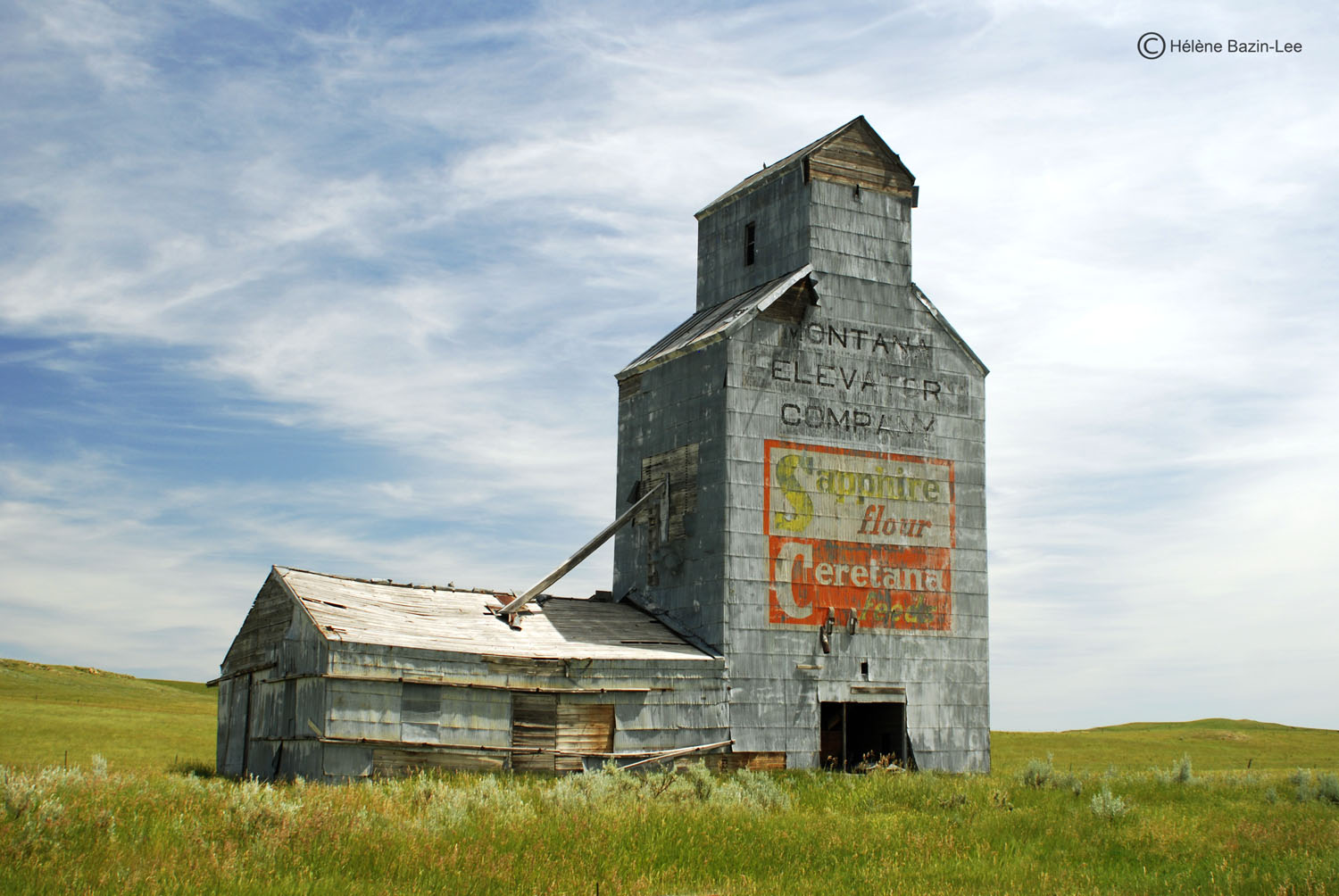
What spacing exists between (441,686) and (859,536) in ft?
34.4

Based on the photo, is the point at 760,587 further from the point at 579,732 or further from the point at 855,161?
the point at 855,161

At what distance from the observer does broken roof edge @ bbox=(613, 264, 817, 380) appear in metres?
28.3

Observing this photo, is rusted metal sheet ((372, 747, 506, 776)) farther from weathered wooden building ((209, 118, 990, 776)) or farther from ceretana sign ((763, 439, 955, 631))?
ceretana sign ((763, 439, 955, 631))

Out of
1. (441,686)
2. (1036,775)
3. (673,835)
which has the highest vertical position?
(441,686)

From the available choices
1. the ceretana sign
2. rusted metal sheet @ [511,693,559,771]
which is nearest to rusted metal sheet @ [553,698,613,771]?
rusted metal sheet @ [511,693,559,771]

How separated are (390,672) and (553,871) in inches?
414

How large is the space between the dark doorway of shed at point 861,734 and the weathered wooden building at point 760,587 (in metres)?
0.06

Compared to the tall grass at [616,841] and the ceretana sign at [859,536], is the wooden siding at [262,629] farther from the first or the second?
the ceretana sign at [859,536]

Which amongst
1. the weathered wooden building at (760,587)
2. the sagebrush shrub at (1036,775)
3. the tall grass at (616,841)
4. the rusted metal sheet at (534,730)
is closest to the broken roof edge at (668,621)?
the weathered wooden building at (760,587)

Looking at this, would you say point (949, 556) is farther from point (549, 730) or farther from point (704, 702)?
point (549, 730)

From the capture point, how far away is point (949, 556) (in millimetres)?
29750

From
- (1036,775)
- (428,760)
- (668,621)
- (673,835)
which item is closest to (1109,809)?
(1036,775)

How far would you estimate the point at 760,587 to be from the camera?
27312mm

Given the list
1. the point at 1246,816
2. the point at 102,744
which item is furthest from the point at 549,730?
the point at 102,744
